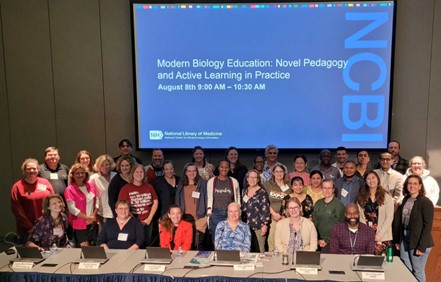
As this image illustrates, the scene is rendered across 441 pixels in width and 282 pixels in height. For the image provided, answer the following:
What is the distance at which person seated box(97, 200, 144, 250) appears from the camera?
391 centimetres

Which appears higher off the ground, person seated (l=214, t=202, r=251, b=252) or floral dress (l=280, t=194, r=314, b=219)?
floral dress (l=280, t=194, r=314, b=219)

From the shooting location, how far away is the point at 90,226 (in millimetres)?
4547

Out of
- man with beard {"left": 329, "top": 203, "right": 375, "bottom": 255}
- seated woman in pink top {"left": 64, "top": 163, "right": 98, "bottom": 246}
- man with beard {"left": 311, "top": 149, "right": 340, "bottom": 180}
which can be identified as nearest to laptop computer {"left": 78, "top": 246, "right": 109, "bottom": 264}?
seated woman in pink top {"left": 64, "top": 163, "right": 98, "bottom": 246}

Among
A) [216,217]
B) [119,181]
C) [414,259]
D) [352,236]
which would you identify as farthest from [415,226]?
[119,181]

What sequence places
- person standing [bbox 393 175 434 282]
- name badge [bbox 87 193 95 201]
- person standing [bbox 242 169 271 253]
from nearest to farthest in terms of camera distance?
person standing [bbox 393 175 434 282]
person standing [bbox 242 169 271 253]
name badge [bbox 87 193 95 201]

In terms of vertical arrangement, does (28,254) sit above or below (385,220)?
below

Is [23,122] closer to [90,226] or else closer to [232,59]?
[90,226]

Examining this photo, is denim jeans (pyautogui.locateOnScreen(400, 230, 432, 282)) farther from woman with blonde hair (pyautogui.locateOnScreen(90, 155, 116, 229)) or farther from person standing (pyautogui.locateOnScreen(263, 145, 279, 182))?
woman with blonde hair (pyautogui.locateOnScreen(90, 155, 116, 229))

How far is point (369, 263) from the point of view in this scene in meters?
3.20

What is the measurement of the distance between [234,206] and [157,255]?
878mm

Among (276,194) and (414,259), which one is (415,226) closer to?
(414,259)

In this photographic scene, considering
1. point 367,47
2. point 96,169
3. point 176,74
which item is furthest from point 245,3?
point 96,169

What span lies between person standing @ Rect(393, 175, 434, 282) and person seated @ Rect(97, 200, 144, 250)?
Result: 2749 millimetres

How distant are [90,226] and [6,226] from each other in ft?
9.62
